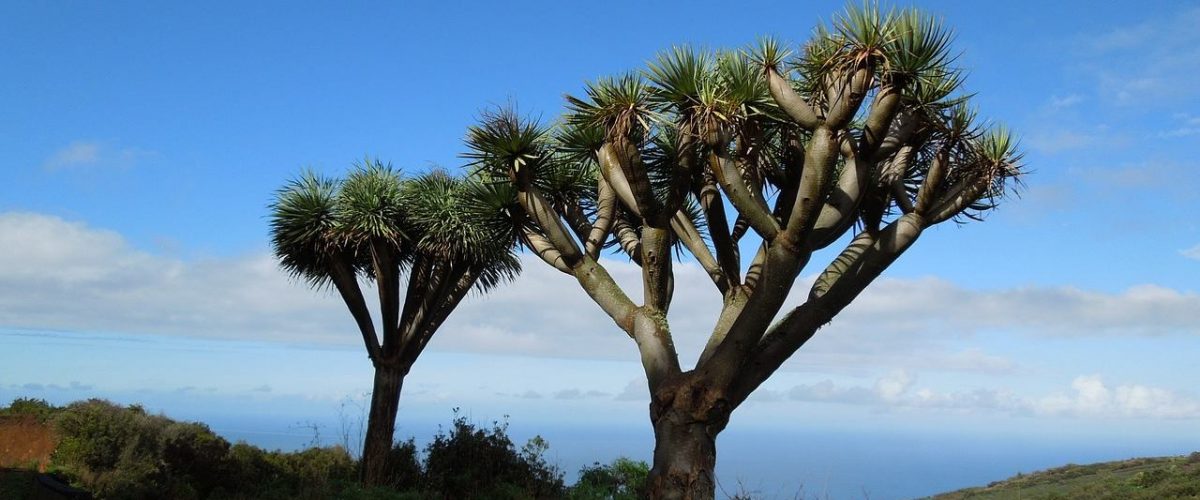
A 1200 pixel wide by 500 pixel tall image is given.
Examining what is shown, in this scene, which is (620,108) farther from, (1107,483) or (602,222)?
(1107,483)

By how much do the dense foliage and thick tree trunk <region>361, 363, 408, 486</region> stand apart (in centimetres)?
23

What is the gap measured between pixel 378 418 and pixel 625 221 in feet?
17.7

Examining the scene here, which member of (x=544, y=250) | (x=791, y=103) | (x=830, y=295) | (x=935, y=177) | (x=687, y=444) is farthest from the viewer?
(x=544, y=250)

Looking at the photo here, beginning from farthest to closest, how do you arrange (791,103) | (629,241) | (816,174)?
(629,241) → (791,103) → (816,174)

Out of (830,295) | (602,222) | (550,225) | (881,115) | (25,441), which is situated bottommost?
(25,441)

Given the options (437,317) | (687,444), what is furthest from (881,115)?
(437,317)

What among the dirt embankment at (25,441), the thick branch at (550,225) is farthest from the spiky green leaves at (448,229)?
the dirt embankment at (25,441)

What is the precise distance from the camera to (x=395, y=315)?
14.6m

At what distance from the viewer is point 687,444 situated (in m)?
8.79

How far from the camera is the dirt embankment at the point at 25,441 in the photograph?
11.5 m

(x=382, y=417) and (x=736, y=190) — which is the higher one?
(x=736, y=190)

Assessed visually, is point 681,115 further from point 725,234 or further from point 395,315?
point 395,315

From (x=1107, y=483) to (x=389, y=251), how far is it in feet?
37.3

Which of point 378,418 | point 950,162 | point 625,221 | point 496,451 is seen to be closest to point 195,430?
point 378,418
